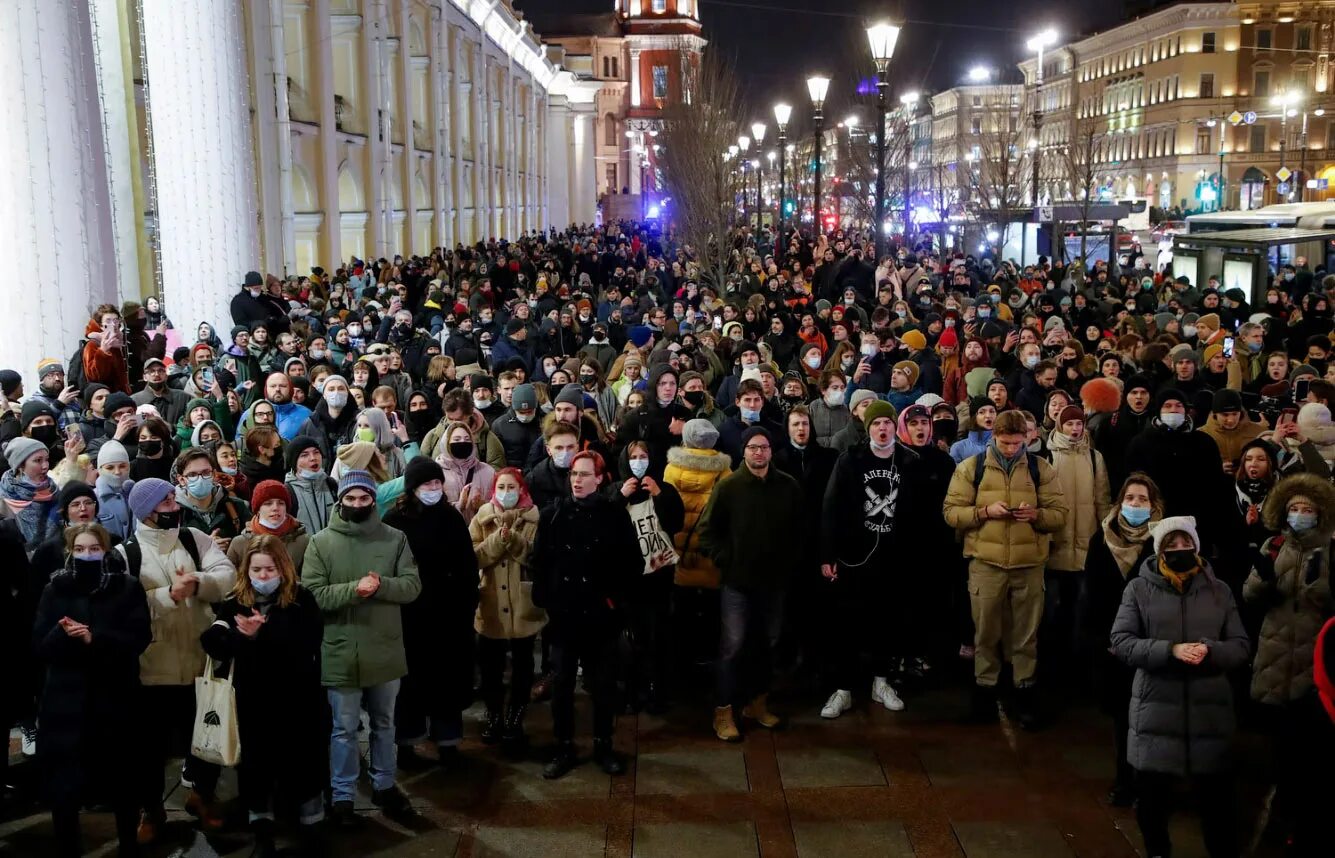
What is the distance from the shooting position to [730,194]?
1300 inches

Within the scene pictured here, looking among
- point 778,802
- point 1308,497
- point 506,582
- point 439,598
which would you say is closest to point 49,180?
point 506,582

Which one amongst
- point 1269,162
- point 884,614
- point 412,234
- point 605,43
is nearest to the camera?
point 884,614

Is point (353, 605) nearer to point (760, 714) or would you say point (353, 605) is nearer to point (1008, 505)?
point (760, 714)

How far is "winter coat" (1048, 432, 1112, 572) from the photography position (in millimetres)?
8102

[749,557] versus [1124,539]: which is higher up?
[1124,539]

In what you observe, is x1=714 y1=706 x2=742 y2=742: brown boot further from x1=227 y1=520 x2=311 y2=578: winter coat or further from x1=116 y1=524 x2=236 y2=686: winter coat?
x1=116 y1=524 x2=236 y2=686: winter coat

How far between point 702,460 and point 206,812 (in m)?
3.58

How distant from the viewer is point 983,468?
7.85m

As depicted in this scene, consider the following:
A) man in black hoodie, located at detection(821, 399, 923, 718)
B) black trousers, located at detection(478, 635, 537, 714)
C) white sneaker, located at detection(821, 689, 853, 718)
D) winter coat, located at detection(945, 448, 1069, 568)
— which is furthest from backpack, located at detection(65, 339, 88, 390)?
winter coat, located at detection(945, 448, 1069, 568)

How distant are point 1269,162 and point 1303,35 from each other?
9.95 metres

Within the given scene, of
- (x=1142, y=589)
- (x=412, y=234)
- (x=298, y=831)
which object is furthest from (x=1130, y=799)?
(x=412, y=234)

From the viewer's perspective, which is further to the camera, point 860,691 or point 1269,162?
point 1269,162

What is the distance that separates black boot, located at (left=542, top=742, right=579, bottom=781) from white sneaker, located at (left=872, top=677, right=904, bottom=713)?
6.92 feet

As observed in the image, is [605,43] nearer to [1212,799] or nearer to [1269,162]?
[1269,162]
